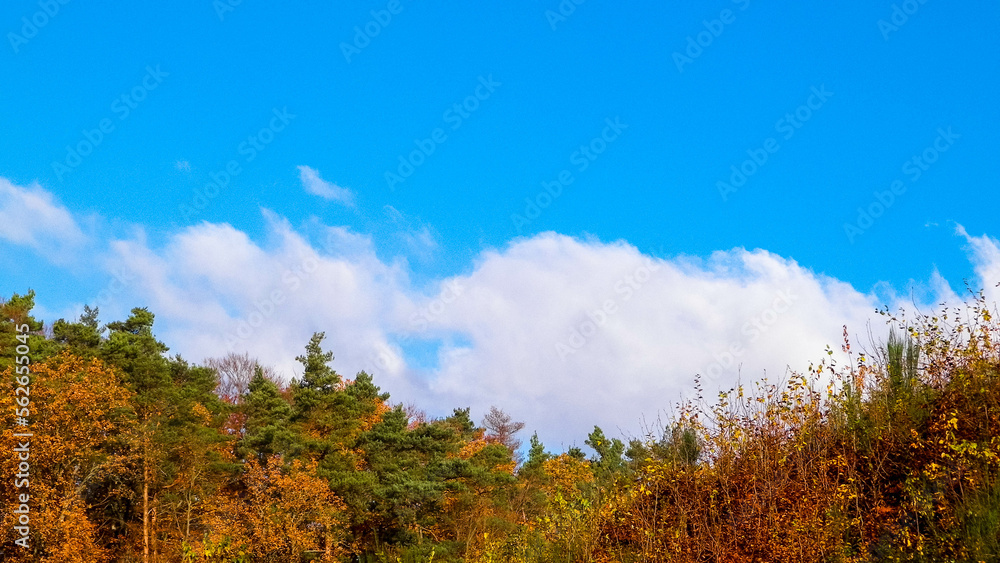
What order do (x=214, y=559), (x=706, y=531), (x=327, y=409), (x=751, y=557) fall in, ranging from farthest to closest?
(x=327, y=409) → (x=214, y=559) → (x=706, y=531) → (x=751, y=557)

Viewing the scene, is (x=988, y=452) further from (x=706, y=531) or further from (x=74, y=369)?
(x=74, y=369)

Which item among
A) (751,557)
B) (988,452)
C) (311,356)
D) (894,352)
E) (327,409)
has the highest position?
(311,356)

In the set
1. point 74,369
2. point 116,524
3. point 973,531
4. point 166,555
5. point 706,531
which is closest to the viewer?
point 973,531

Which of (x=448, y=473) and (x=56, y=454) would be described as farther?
(x=448, y=473)

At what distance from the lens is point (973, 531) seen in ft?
20.1

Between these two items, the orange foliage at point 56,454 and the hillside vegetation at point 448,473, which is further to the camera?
the orange foliage at point 56,454

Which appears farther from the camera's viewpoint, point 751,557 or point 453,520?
point 453,520

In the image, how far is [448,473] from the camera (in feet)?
96.0

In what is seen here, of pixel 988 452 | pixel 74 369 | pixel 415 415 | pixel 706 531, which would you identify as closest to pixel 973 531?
pixel 988 452

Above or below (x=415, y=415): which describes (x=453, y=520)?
below

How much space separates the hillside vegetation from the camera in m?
7.18

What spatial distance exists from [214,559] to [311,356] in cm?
2134

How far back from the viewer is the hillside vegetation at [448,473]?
7180mm

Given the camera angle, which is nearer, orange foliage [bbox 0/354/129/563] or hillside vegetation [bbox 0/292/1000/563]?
hillside vegetation [bbox 0/292/1000/563]
